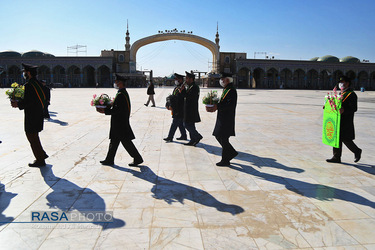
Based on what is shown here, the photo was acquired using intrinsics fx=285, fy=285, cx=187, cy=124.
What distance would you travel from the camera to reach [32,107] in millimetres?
4754

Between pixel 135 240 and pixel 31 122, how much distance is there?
313cm

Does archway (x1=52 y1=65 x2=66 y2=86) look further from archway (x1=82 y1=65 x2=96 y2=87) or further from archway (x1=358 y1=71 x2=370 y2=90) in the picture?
archway (x1=358 y1=71 x2=370 y2=90)

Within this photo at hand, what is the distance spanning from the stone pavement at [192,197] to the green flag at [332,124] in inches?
17.3

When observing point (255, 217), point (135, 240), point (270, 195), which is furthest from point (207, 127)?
point (135, 240)

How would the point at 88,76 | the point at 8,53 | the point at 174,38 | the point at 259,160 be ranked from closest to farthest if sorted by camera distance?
the point at 259,160 → the point at 174,38 → the point at 88,76 → the point at 8,53

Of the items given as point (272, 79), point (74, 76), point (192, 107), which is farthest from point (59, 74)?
point (192, 107)

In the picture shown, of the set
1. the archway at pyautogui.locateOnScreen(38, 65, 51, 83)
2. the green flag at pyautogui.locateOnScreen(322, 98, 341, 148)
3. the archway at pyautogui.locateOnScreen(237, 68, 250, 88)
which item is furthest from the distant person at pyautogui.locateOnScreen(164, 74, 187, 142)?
the archway at pyautogui.locateOnScreen(38, 65, 51, 83)

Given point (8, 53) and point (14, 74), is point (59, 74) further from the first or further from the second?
point (8, 53)

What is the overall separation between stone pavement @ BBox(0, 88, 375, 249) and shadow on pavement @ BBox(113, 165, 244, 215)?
1cm

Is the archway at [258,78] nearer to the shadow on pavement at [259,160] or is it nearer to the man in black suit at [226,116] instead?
the shadow on pavement at [259,160]

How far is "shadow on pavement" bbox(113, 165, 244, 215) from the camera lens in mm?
3420

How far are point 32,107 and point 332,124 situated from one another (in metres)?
5.31

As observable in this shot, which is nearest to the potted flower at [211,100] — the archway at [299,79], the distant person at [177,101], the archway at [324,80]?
the distant person at [177,101]

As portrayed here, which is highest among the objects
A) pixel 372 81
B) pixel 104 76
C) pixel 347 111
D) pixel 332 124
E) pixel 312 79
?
pixel 104 76
